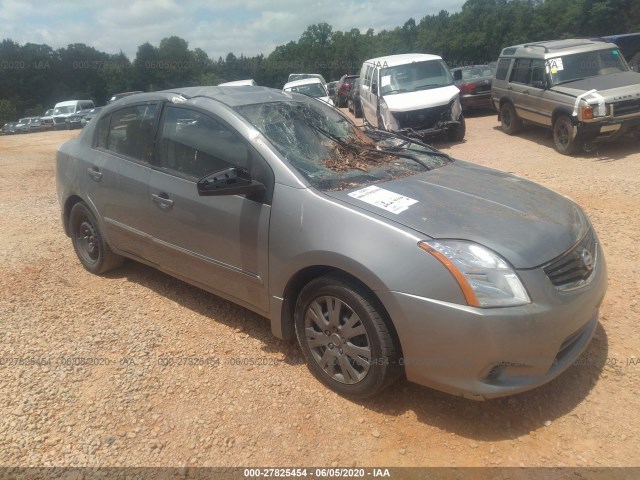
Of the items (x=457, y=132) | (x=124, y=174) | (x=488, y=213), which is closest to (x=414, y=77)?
(x=457, y=132)

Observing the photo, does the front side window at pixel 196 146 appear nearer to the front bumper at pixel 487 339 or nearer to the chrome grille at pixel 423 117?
the front bumper at pixel 487 339

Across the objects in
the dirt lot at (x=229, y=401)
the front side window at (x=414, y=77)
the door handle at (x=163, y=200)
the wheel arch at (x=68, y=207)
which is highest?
the front side window at (x=414, y=77)

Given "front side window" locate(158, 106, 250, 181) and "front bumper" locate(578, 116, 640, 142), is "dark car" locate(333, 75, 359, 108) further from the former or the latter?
"front side window" locate(158, 106, 250, 181)

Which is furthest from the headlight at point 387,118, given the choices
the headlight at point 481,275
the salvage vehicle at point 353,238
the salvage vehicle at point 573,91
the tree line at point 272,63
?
the tree line at point 272,63

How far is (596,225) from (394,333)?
148 inches

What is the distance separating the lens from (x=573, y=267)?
2873 millimetres

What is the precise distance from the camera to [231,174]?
321 centimetres

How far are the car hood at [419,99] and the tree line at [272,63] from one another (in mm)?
34036

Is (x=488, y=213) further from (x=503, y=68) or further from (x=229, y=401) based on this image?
(x=503, y=68)

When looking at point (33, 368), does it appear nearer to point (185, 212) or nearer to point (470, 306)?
point (185, 212)

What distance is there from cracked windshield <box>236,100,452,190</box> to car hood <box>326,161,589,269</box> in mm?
207

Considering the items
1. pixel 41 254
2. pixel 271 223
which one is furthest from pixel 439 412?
pixel 41 254

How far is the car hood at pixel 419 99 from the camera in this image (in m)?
11.3

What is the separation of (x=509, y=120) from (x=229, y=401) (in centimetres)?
1116
